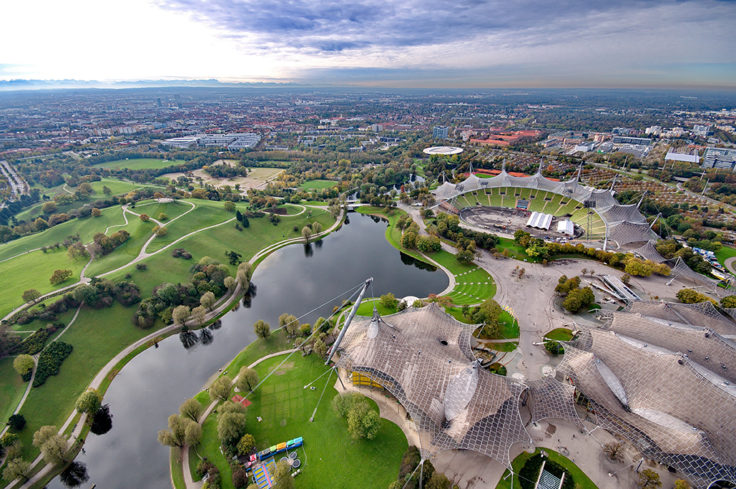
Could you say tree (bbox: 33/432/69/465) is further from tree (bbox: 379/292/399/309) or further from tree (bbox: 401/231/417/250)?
tree (bbox: 401/231/417/250)

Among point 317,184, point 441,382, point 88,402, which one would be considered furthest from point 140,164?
point 441,382

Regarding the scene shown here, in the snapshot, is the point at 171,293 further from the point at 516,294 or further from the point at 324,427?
the point at 516,294

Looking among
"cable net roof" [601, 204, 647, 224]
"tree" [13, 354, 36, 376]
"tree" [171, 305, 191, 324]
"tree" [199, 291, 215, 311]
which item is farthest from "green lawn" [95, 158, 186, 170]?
"cable net roof" [601, 204, 647, 224]

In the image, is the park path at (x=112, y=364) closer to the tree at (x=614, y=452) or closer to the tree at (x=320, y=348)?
the tree at (x=320, y=348)

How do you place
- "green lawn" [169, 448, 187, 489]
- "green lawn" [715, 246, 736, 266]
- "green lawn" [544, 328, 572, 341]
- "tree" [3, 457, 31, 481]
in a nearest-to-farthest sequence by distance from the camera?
"tree" [3, 457, 31, 481] < "green lawn" [169, 448, 187, 489] < "green lawn" [544, 328, 572, 341] < "green lawn" [715, 246, 736, 266]

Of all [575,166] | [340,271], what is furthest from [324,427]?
[575,166]

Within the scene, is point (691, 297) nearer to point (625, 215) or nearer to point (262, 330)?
point (625, 215)

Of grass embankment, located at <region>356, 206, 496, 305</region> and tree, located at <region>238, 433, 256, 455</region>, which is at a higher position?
grass embankment, located at <region>356, 206, 496, 305</region>
